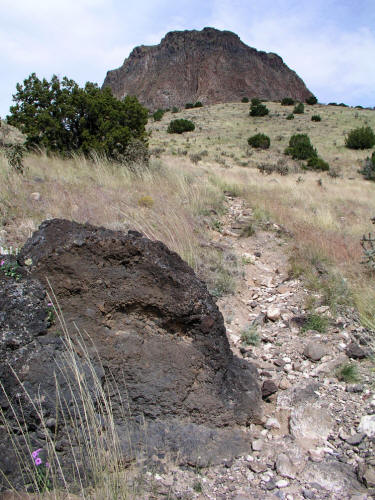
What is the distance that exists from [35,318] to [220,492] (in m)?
1.35

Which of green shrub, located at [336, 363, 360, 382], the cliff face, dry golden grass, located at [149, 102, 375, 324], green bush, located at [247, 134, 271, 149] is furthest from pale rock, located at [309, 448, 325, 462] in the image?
the cliff face

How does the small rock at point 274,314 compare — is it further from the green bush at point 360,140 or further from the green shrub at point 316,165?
the green bush at point 360,140

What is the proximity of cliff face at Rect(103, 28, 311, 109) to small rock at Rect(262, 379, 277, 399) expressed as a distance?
170 ft

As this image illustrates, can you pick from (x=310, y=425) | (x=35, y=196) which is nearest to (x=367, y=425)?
(x=310, y=425)

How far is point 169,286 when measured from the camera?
2445 millimetres

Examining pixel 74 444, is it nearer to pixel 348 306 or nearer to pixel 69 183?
pixel 348 306

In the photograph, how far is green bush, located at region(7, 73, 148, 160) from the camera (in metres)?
9.11

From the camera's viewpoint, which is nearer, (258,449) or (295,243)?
(258,449)

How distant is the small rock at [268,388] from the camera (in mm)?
2683

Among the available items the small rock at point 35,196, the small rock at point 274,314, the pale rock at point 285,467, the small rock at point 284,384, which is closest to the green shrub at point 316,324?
the small rock at point 274,314

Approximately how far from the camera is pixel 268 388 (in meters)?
2.71

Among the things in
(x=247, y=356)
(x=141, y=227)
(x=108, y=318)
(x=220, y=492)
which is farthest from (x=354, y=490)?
(x=141, y=227)

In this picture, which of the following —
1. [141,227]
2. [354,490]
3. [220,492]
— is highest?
[141,227]

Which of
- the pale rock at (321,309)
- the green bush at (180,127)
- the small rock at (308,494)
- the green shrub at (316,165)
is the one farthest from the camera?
the green bush at (180,127)
